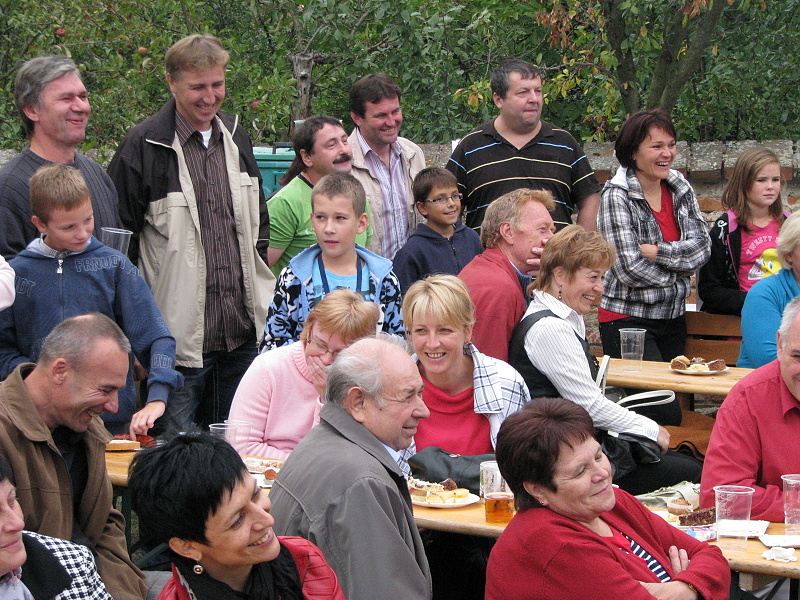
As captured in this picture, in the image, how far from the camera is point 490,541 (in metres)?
3.98

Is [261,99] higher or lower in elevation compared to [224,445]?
higher

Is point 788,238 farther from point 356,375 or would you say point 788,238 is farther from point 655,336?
point 356,375

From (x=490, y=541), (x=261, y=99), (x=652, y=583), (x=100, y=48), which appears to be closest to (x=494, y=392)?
(x=490, y=541)

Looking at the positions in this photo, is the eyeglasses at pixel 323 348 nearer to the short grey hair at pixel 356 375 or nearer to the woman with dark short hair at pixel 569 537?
the short grey hair at pixel 356 375

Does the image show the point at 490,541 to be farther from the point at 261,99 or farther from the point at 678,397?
the point at 261,99

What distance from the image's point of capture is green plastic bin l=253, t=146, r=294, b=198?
6.96 meters

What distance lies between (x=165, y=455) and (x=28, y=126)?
2817 millimetres

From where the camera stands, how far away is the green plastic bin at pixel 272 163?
6957 millimetres

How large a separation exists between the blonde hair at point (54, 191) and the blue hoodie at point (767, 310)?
323 centimetres

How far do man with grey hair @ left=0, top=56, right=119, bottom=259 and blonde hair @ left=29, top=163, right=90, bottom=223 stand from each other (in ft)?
1.18

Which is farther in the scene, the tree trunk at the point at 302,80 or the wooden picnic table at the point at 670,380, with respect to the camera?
the tree trunk at the point at 302,80

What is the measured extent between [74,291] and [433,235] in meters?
1.99

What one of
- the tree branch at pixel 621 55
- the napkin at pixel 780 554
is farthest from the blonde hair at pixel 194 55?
the tree branch at pixel 621 55

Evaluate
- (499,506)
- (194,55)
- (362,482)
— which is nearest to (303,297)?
(194,55)
